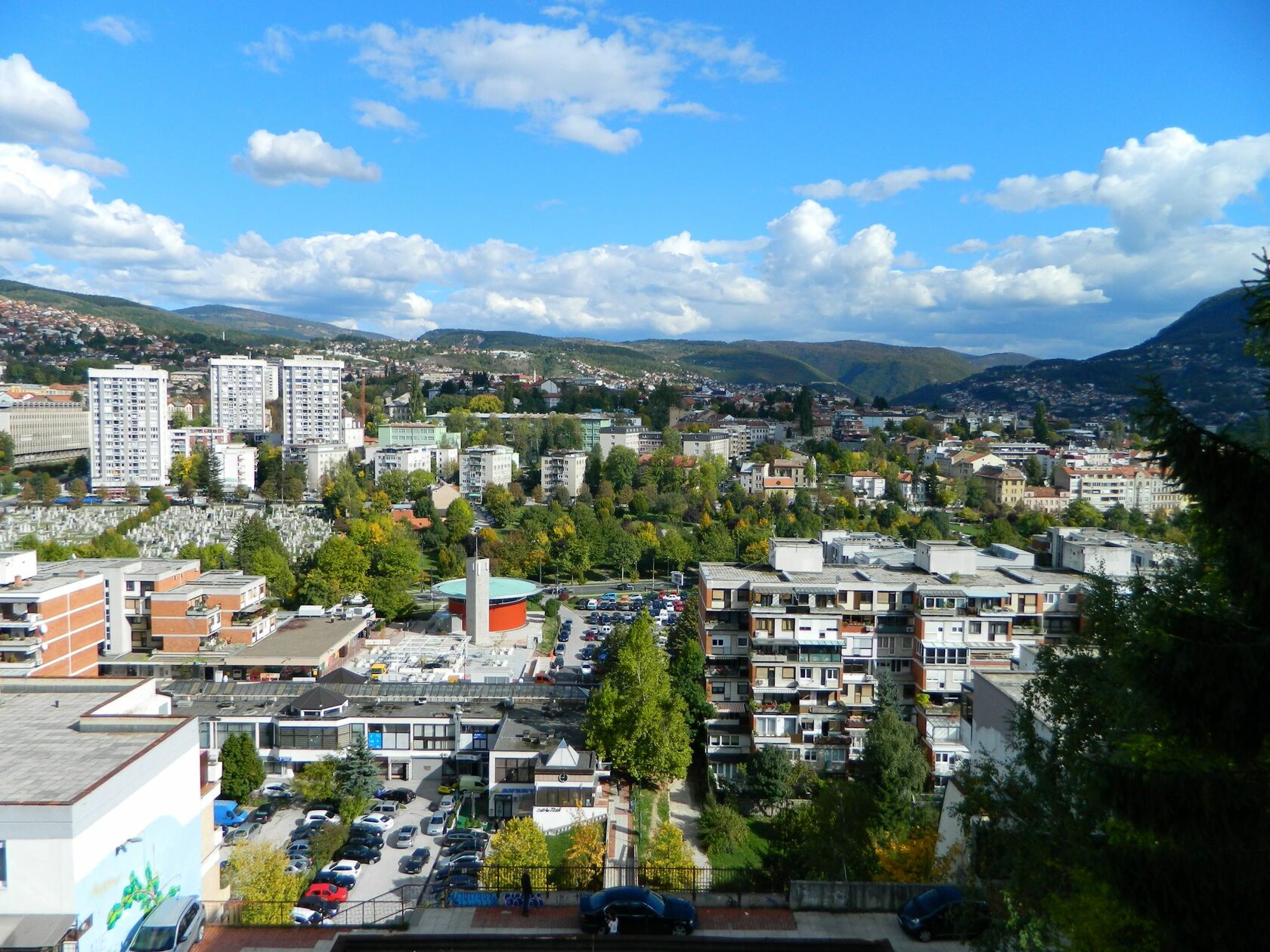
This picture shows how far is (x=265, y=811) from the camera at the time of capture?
12023 millimetres

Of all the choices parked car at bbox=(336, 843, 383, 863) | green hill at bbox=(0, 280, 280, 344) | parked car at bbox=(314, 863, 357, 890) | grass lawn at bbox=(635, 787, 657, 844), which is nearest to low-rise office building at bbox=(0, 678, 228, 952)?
parked car at bbox=(314, 863, 357, 890)

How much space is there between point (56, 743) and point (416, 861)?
5474 mm

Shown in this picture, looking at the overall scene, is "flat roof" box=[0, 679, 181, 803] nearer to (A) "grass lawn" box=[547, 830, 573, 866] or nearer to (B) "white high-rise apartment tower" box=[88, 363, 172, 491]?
(A) "grass lawn" box=[547, 830, 573, 866]

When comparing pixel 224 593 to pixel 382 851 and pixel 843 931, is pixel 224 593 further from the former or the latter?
pixel 843 931

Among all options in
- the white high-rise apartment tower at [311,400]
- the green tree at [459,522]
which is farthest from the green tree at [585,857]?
the white high-rise apartment tower at [311,400]

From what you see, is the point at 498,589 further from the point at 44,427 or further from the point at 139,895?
the point at 44,427

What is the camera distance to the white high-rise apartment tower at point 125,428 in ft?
138

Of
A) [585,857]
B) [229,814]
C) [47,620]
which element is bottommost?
[229,814]

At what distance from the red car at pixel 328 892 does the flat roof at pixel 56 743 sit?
3430 mm

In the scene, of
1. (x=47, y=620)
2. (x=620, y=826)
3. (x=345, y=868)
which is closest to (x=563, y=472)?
(x=47, y=620)

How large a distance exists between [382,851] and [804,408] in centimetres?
5024

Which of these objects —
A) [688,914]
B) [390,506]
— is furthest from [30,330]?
[688,914]

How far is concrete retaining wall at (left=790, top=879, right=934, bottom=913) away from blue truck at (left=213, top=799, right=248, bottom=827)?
8.84 m

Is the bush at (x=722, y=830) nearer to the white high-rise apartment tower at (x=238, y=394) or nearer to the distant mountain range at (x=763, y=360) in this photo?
the white high-rise apartment tower at (x=238, y=394)
